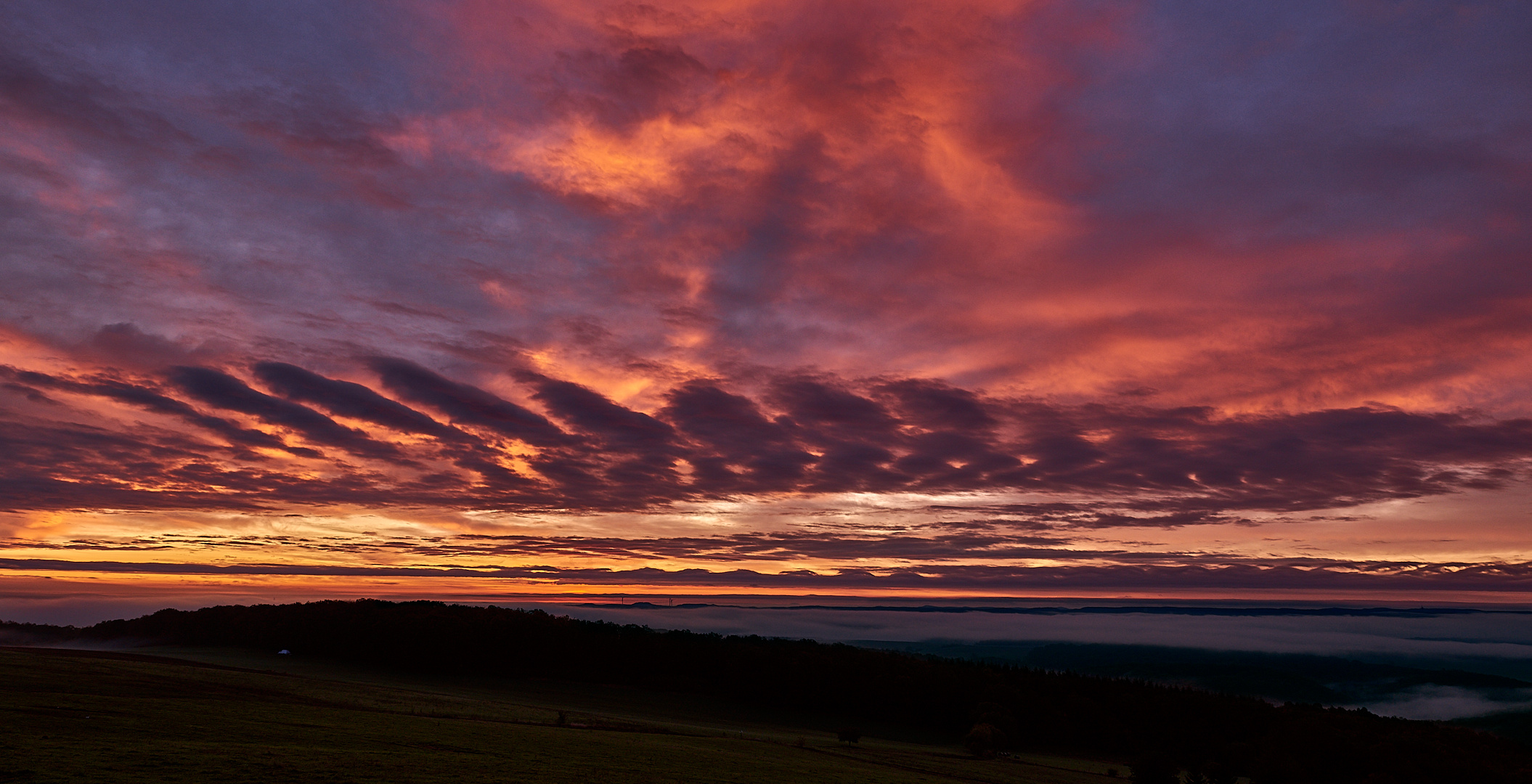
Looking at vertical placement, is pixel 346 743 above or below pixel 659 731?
above

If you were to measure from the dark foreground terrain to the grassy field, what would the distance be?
32 cm

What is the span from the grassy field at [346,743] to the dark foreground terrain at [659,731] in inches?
12.4

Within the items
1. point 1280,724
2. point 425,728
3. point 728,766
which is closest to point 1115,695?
point 1280,724

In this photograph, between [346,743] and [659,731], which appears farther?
[659,731]

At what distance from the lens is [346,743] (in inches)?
2083

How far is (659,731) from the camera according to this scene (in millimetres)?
98312

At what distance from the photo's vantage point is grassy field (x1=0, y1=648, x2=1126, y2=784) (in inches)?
1535

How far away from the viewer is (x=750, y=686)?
194 meters

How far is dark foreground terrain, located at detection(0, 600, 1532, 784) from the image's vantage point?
44625 mm

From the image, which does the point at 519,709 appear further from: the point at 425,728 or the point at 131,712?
the point at 131,712

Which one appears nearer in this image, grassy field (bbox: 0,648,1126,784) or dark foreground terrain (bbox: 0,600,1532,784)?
grassy field (bbox: 0,648,1126,784)

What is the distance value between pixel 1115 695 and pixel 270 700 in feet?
603

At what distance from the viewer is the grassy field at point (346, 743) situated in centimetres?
3900

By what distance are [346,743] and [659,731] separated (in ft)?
169
